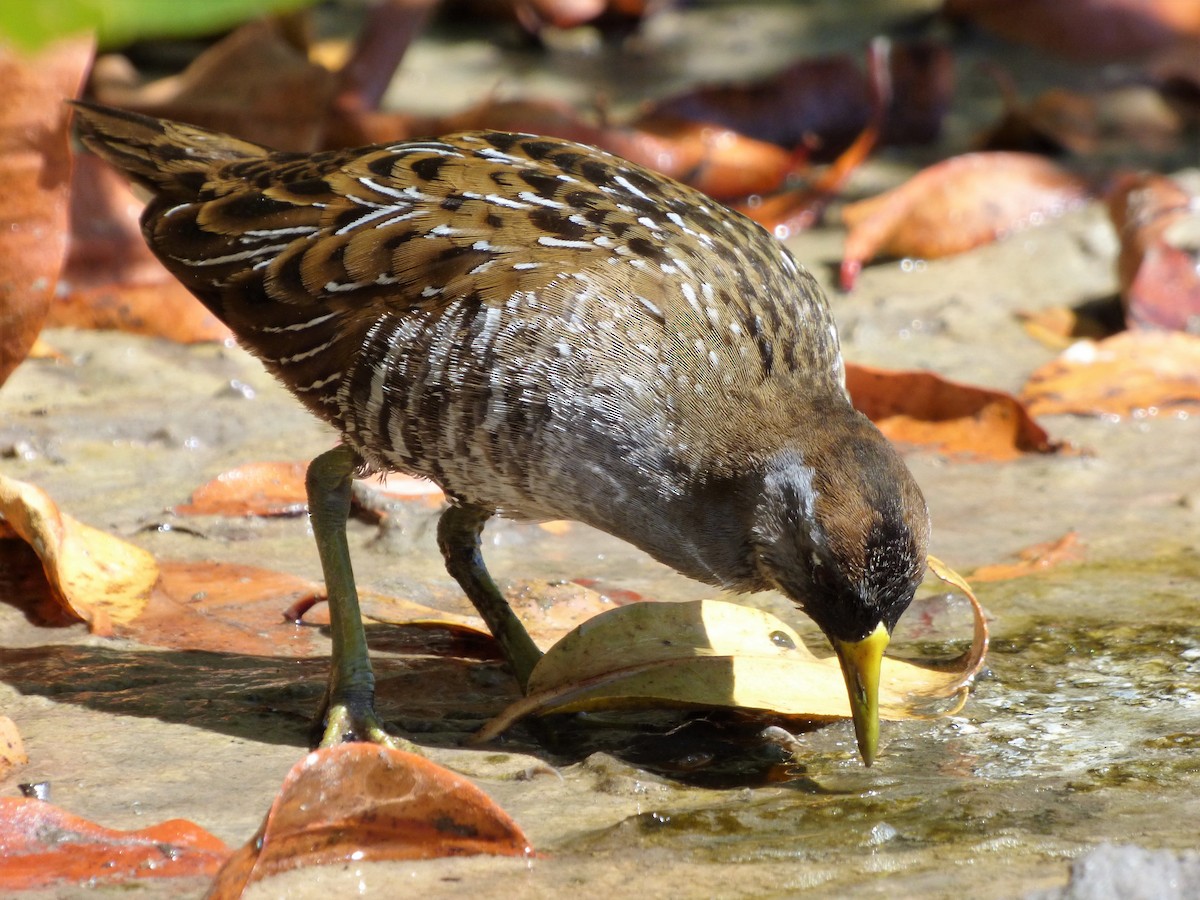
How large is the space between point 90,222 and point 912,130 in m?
3.64

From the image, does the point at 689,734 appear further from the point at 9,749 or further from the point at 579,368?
the point at 9,749

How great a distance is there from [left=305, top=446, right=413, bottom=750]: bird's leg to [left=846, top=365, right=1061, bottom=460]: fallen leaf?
73.1 inches

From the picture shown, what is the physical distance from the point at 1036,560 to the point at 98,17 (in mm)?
3675

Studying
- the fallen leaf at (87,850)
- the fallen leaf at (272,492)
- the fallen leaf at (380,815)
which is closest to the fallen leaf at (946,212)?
the fallen leaf at (272,492)

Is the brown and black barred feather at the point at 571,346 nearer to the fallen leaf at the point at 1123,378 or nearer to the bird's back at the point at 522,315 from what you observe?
the bird's back at the point at 522,315

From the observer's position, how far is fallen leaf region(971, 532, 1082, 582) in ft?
13.2

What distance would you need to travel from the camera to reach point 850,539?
284cm

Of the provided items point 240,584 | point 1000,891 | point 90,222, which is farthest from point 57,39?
point 90,222

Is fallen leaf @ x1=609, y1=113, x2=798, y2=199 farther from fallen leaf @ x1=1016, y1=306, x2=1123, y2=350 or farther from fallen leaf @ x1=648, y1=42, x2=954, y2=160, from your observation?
fallen leaf @ x1=1016, y1=306, x2=1123, y2=350

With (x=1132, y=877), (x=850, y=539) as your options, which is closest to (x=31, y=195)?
(x=850, y=539)

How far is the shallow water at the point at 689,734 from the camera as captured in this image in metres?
2.58

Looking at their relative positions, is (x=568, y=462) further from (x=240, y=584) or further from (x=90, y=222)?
(x=90, y=222)

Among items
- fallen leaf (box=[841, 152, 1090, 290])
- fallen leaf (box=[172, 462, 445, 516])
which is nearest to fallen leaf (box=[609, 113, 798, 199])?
fallen leaf (box=[841, 152, 1090, 290])

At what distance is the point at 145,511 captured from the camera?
4.26 meters
